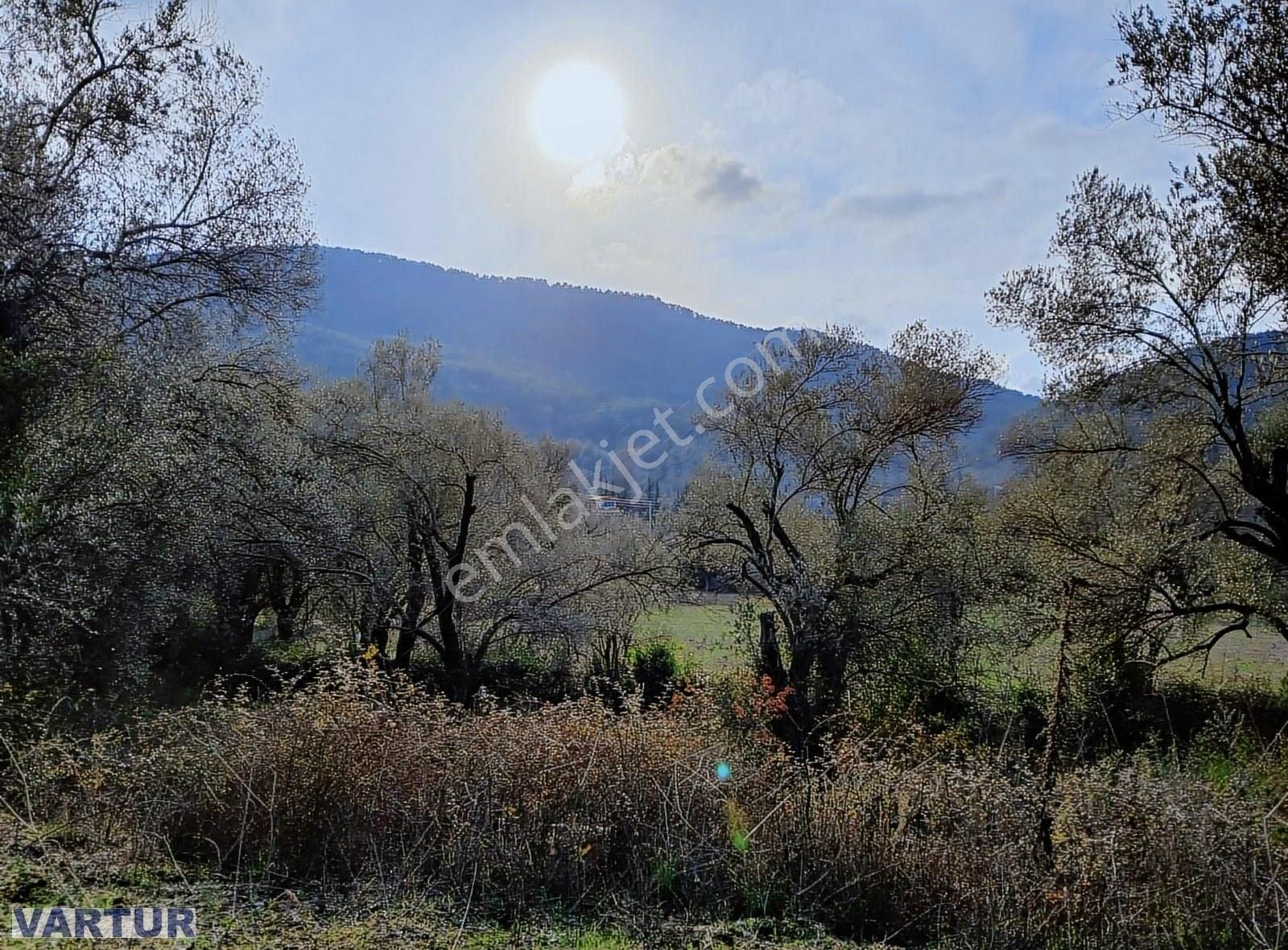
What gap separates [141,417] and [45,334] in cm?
122

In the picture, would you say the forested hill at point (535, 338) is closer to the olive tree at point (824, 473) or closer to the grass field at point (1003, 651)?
the grass field at point (1003, 651)

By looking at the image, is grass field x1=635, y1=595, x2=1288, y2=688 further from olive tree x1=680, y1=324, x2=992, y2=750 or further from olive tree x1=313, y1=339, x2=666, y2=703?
olive tree x1=313, y1=339, x2=666, y2=703

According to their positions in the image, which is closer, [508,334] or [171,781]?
[171,781]

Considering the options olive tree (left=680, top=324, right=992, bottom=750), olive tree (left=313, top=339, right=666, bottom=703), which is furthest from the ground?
olive tree (left=680, top=324, right=992, bottom=750)

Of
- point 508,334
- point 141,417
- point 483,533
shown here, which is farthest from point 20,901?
point 508,334

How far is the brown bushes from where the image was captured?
12.4 ft

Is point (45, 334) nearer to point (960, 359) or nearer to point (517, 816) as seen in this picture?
point (517, 816)

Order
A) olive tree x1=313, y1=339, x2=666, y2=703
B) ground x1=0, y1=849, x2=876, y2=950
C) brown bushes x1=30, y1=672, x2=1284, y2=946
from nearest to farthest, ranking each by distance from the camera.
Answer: ground x1=0, y1=849, x2=876, y2=950 → brown bushes x1=30, y1=672, x2=1284, y2=946 → olive tree x1=313, y1=339, x2=666, y2=703

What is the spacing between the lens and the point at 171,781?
4.27m

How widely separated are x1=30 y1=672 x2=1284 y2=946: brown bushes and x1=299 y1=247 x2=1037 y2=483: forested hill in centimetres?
4428

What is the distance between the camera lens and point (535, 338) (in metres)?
88.4

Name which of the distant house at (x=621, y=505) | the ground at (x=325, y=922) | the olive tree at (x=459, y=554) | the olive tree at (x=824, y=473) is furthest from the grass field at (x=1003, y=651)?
the ground at (x=325, y=922)

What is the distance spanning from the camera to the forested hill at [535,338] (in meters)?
63.1

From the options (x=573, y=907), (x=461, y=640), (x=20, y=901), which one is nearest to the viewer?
(x=20, y=901)
